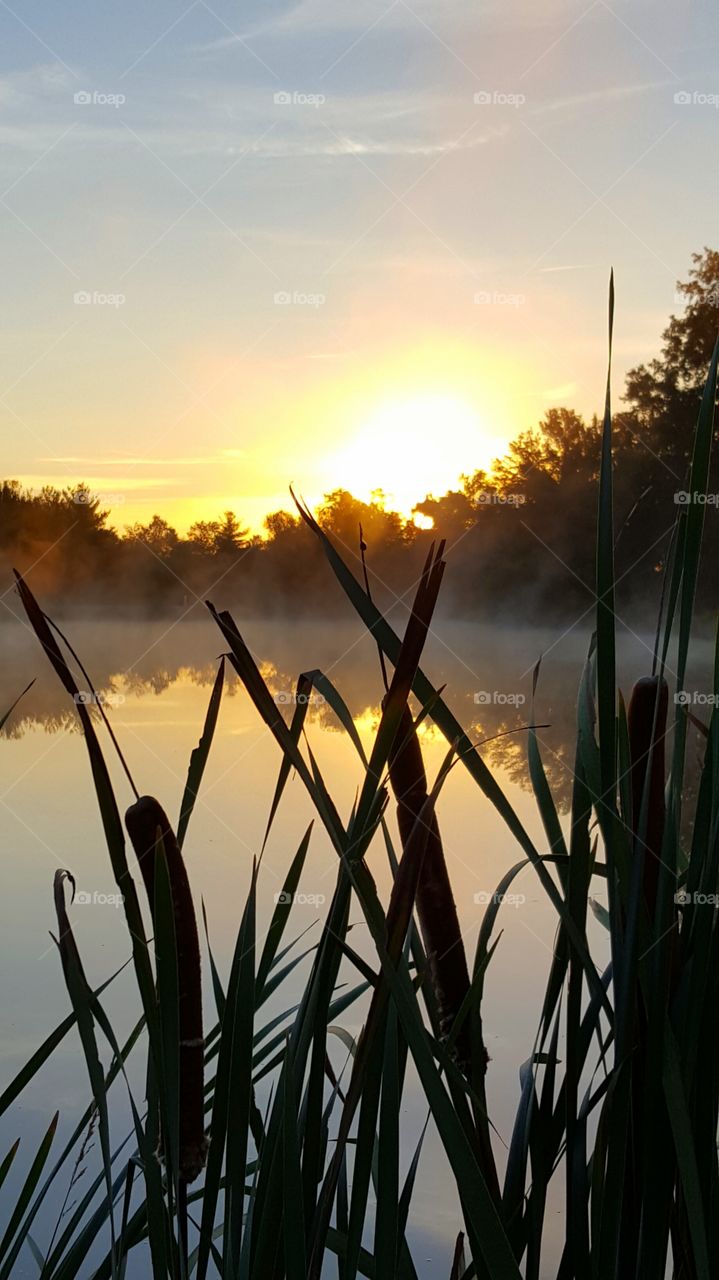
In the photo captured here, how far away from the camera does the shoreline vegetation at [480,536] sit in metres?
19.7

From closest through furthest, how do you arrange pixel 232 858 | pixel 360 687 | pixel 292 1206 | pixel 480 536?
pixel 292 1206 → pixel 232 858 → pixel 360 687 → pixel 480 536

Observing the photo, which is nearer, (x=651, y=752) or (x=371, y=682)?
(x=651, y=752)

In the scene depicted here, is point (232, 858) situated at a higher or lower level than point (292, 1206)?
lower

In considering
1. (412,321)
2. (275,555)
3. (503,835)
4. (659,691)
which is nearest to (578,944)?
(659,691)

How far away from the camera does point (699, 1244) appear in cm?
41

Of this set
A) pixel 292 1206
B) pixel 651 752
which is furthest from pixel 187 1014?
pixel 651 752

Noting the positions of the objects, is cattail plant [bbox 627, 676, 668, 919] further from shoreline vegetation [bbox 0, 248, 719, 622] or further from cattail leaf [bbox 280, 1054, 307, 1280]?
shoreline vegetation [bbox 0, 248, 719, 622]

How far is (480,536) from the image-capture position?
23.7 meters

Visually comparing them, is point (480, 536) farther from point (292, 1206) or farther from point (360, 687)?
point (292, 1206)

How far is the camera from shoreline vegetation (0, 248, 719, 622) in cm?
1967

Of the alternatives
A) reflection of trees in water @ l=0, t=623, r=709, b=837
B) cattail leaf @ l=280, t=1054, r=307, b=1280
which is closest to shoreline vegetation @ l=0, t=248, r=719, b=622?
reflection of trees in water @ l=0, t=623, r=709, b=837

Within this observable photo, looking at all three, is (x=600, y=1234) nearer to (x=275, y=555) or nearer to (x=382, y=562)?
(x=382, y=562)

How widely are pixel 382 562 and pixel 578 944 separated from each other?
23277 mm

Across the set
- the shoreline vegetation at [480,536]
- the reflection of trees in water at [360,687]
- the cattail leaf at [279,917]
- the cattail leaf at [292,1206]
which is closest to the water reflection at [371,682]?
the reflection of trees in water at [360,687]
